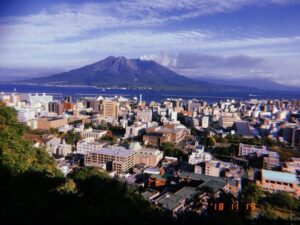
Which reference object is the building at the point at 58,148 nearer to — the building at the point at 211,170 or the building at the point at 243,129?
the building at the point at 211,170

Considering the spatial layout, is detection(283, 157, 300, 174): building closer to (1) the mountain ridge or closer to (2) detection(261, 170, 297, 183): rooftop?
(2) detection(261, 170, 297, 183): rooftop

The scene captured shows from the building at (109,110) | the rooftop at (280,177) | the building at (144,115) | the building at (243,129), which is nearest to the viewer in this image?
the rooftop at (280,177)

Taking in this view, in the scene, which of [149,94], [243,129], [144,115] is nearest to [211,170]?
[243,129]

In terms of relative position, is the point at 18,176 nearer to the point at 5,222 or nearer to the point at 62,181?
the point at 62,181

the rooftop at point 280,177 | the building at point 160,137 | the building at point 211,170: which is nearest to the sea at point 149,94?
the building at point 160,137

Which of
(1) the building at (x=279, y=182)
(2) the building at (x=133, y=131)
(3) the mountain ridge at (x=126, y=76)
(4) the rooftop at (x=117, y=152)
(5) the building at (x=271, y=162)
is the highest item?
(3) the mountain ridge at (x=126, y=76)

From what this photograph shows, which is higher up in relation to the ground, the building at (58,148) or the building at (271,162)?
the building at (271,162)

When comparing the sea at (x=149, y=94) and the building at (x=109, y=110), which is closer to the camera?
the building at (x=109, y=110)
